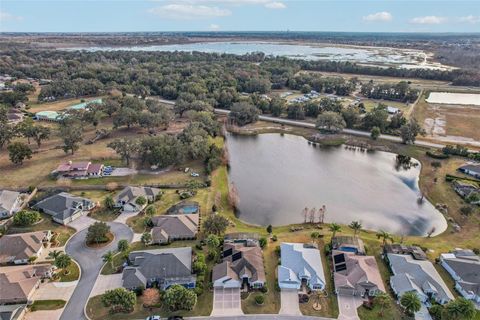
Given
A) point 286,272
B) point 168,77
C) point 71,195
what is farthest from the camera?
point 168,77

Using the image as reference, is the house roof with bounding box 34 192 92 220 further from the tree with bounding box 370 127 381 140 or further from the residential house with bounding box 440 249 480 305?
the tree with bounding box 370 127 381 140

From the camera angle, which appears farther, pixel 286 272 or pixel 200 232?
pixel 200 232

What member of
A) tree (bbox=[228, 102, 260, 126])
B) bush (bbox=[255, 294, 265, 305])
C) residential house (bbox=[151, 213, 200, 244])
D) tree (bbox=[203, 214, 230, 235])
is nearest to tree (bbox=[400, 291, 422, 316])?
bush (bbox=[255, 294, 265, 305])

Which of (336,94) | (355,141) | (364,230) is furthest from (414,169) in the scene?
(336,94)

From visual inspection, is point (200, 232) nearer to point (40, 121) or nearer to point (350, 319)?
point (350, 319)

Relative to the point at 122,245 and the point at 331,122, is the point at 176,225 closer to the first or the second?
the point at 122,245

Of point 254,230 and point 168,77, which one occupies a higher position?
point 168,77

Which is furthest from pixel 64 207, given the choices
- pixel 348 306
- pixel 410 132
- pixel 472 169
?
pixel 410 132
